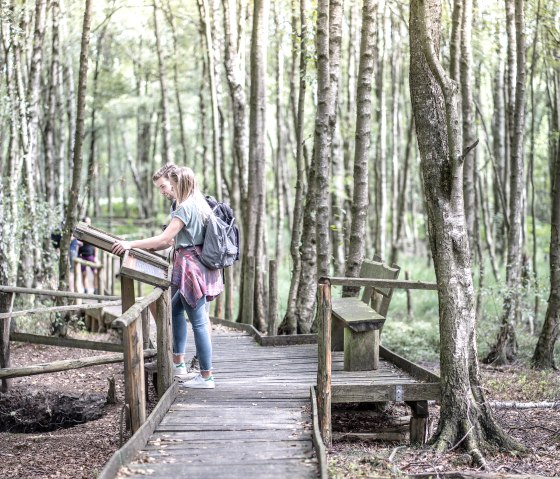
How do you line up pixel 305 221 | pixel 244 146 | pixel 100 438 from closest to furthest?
pixel 100 438 < pixel 305 221 < pixel 244 146

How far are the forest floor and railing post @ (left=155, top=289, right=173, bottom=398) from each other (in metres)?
0.53

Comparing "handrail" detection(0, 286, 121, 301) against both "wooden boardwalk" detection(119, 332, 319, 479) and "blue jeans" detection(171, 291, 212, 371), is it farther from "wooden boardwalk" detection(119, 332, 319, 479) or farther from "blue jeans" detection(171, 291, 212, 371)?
"blue jeans" detection(171, 291, 212, 371)

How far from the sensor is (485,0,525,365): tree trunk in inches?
415

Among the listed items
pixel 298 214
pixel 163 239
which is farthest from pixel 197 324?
pixel 298 214

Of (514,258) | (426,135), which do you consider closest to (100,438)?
(426,135)

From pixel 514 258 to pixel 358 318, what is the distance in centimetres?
444

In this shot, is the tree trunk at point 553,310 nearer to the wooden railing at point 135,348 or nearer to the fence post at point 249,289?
the fence post at point 249,289

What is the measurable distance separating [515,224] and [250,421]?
648 centimetres

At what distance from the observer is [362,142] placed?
9.52 m

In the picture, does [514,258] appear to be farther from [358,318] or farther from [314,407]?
[314,407]

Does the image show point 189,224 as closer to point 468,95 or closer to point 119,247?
point 119,247

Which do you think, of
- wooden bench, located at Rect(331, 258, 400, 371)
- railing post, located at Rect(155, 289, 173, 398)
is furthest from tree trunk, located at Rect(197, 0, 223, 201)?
railing post, located at Rect(155, 289, 173, 398)

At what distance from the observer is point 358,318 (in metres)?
7.37

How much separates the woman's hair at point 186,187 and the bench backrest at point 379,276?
2361 mm
